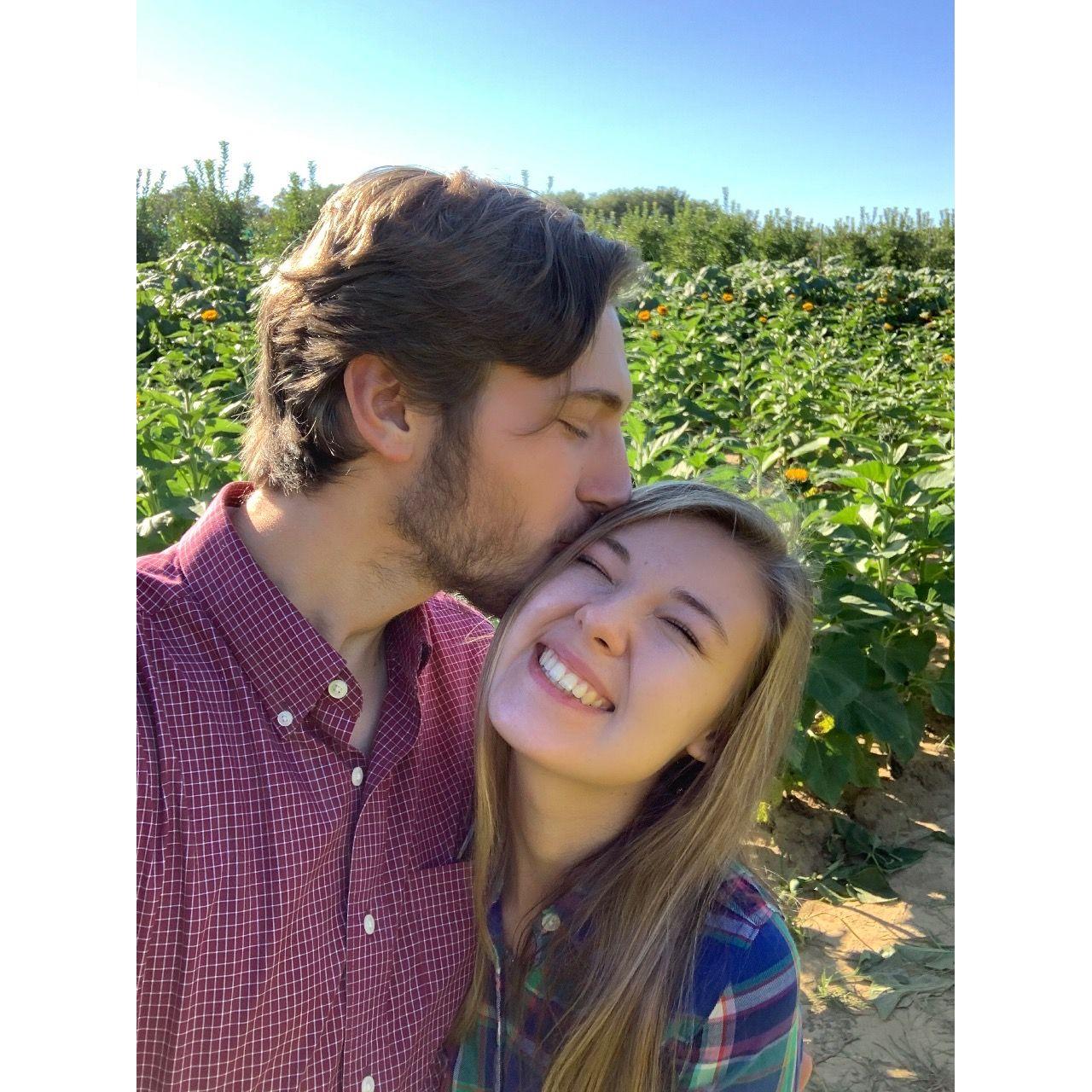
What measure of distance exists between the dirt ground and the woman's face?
0.84 meters

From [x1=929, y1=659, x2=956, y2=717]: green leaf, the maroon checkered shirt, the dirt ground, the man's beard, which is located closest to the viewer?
the maroon checkered shirt

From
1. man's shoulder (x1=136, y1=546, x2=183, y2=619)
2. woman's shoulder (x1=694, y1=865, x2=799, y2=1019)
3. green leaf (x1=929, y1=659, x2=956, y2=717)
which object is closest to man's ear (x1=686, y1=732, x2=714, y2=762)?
woman's shoulder (x1=694, y1=865, x2=799, y2=1019)

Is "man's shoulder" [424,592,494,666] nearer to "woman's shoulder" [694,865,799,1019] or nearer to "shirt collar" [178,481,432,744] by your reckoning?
"shirt collar" [178,481,432,744]

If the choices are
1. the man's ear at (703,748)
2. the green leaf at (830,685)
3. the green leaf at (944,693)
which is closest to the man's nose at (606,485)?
the man's ear at (703,748)

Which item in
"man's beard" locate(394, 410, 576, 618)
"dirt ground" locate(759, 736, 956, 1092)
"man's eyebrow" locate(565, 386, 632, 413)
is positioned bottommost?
"dirt ground" locate(759, 736, 956, 1092)

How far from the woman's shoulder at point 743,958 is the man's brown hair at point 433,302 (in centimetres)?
83

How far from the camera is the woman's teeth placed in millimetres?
1539

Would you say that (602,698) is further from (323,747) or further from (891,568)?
(891,568)

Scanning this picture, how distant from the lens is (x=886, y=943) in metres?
3.07

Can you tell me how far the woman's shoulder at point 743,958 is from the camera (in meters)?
1.53
